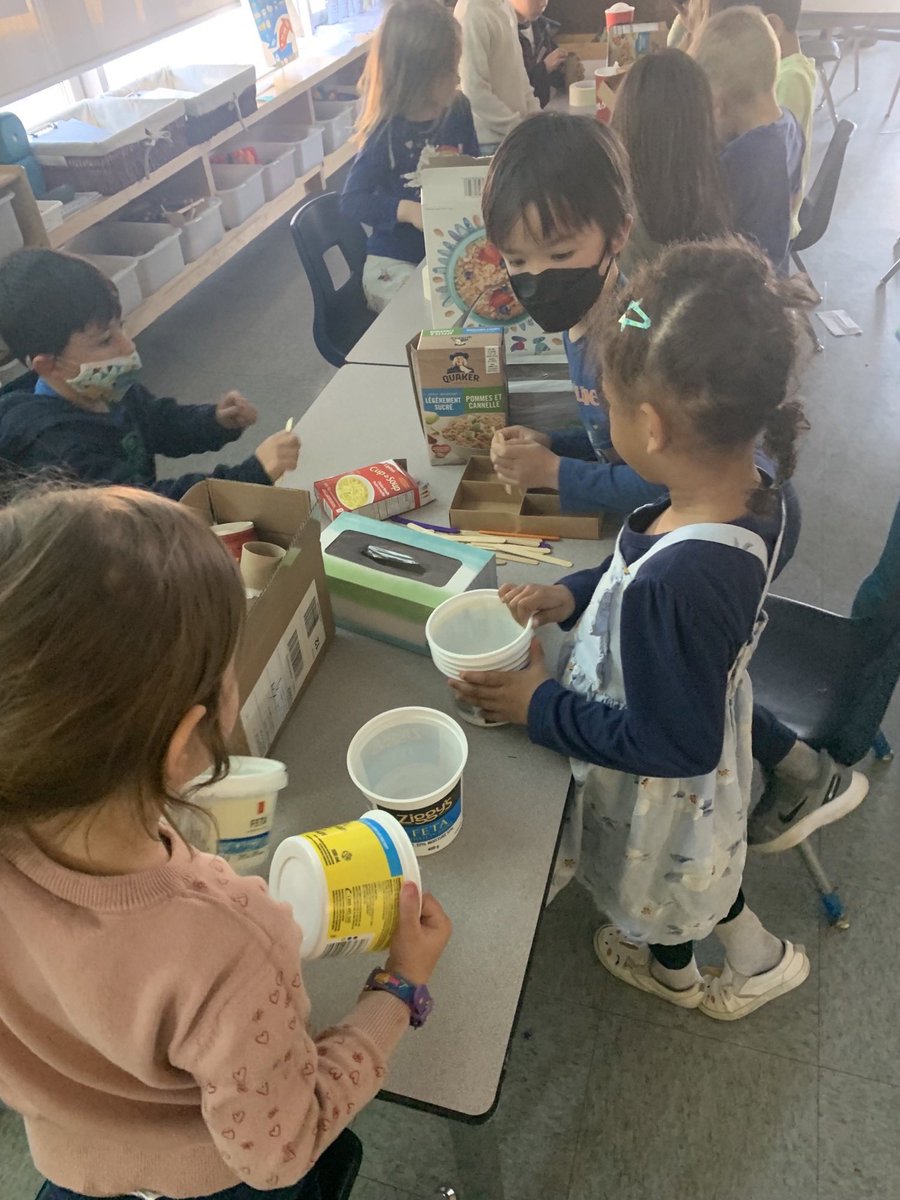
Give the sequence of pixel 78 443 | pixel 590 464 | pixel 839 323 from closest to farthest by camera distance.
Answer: pixel 590 464, pixel 78 443, pixel 839 323

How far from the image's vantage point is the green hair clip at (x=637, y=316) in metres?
0.95

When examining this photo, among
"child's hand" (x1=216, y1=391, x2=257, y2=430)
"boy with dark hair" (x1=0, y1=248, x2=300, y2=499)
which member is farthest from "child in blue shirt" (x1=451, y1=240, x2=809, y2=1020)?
"child's hand" (x1=216, y1=391, x2=257, y2=430)

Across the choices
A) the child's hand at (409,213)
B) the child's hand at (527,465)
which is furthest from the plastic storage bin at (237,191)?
the child's hand at (527,465)

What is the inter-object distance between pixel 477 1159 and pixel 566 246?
1.24 metres

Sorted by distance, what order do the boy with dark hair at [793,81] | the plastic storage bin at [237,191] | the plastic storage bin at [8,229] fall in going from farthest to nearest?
the plastic storage bin at [237,191] → the plastic storage bin at [8,229] → the boy with dark hair at [793,81]

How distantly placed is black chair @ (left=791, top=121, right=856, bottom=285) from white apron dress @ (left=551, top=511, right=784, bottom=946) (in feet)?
7.84

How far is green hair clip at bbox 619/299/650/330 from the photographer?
3.13 ft

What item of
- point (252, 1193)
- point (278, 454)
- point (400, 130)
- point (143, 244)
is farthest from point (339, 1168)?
point (143, 244)

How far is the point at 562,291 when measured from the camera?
1396 mm

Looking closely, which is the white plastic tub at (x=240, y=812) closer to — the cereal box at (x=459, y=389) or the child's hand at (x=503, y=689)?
the child's hand at (x=503, y=689)

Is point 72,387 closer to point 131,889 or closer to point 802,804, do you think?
point 131,889

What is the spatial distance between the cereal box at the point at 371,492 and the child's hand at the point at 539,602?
329 mm

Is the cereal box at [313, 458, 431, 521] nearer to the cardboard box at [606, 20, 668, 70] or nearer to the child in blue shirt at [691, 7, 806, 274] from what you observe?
the child in blue shirt at [691, 7, 806, 274]

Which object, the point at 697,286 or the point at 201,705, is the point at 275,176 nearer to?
the point at 697,286
